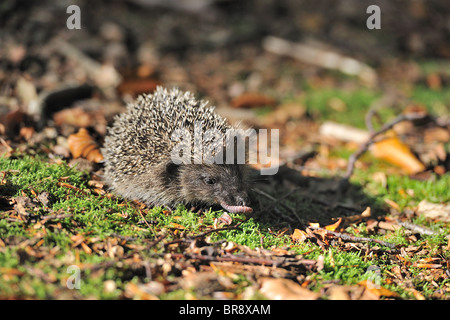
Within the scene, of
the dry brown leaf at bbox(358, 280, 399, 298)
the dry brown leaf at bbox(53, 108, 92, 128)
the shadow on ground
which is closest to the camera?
the dry brown leaf at bbox(358, 280, 399, 298)

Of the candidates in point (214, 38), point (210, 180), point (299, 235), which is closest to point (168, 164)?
point (210, 180)

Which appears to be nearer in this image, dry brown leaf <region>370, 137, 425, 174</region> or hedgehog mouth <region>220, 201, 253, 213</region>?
hedgehog mouth <region>220, 201, 253, 213</region>

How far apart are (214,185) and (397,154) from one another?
13.7ft

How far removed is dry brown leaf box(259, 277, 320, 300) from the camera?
153 inches

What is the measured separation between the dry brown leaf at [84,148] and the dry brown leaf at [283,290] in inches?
131

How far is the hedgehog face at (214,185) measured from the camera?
5.33 meters

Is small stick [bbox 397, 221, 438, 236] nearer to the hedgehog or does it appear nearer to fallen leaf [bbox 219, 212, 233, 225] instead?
the hedgehog

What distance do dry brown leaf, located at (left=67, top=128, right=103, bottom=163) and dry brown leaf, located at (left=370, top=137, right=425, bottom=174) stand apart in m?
5.31

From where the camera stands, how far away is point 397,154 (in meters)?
7.82

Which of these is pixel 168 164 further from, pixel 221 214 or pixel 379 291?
pixel 379 291

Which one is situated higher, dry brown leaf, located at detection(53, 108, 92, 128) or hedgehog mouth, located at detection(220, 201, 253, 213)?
dry brown leaf, located at detection(53, 108, 92, 128)

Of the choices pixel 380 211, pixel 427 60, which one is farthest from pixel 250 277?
pixel 427 60

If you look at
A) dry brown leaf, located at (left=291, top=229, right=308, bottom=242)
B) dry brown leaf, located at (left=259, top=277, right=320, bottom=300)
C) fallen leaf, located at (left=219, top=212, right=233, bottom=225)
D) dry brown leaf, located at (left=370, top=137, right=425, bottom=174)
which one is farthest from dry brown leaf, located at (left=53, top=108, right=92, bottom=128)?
dry brown leaf, located at (left=370, top=137, right=425, bottom=174)
